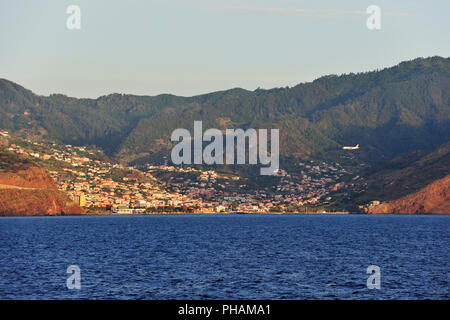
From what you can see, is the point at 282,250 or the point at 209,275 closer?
the point at 209,275

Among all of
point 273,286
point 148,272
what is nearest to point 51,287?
point 148,272

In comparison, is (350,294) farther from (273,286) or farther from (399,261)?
(399,261)

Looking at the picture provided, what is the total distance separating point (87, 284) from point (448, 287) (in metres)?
32.8

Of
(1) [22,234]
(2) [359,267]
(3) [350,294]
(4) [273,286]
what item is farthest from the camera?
(1) [22,234]

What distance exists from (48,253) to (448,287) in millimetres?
56225

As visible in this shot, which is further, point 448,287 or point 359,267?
point 359,267

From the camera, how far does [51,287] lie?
58156mm

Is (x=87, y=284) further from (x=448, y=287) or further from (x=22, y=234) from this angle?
(x=22, y=234)

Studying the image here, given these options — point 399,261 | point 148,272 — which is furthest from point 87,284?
point 399,261
